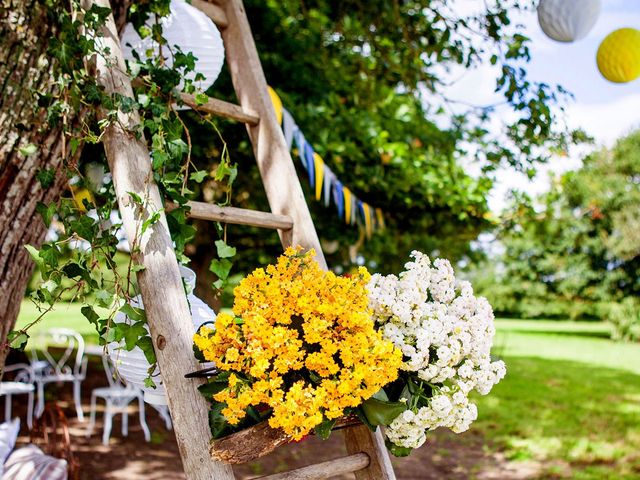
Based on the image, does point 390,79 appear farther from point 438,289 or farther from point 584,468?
point 438,289

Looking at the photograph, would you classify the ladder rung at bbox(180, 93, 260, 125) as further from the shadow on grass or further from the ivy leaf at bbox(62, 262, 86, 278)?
the shadow on grass

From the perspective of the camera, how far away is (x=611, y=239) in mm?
16734

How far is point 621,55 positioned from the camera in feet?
11.6

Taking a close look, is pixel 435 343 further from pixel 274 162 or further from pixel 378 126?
pixel 378 126

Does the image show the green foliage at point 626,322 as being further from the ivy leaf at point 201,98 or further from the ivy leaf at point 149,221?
the ivy leaf at point 149,221

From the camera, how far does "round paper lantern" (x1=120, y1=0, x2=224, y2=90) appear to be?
2201mm

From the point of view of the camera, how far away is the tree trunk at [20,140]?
88.0 inches

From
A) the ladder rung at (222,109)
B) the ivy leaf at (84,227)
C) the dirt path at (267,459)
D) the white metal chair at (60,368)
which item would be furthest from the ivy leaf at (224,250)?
the white metal chair at (60,368)

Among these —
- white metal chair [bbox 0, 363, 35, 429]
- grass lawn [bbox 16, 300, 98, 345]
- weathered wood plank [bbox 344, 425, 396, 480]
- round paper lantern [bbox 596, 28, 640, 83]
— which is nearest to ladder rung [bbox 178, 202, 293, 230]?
weathered wood plank [bbox 344, 425, 396, 480]

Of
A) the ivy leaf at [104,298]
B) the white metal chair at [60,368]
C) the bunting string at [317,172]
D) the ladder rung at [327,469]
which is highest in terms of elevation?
the bunting string at [317,172]

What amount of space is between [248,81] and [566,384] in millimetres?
8144

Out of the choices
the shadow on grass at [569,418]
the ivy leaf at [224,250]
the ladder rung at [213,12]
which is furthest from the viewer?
the shadow on grass at [569,418]

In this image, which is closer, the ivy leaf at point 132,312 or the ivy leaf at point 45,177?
the ivy leaf at point 132,312

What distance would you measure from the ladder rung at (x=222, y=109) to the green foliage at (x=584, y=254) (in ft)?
45.2
